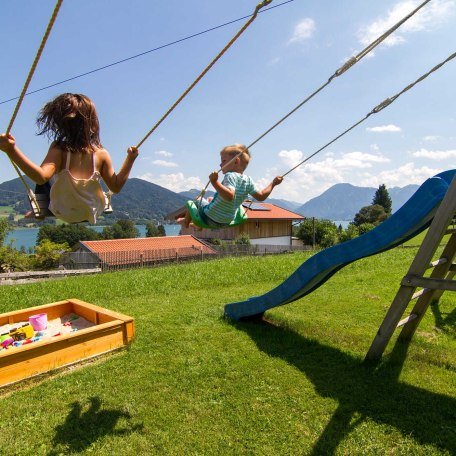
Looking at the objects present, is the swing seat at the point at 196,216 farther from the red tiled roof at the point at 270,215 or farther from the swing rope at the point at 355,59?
the red tiled roof at the point at 270,215

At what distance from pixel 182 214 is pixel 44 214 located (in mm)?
2195

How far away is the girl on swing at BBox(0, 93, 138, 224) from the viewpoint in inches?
119

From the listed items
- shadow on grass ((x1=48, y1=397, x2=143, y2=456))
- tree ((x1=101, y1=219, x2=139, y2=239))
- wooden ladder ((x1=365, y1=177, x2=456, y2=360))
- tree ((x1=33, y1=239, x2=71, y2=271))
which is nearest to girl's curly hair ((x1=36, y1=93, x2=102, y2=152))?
shadow on grass ((x1=48, y1=397, x2=143, y2=456))

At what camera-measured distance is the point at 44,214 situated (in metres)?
3.41

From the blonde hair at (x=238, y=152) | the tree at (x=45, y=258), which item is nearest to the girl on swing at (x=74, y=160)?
the blonde hair at (x=238, y=152)

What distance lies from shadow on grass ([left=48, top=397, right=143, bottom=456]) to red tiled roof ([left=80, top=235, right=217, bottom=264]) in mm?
23573

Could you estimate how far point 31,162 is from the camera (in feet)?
9.03

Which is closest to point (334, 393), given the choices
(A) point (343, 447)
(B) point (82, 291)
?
(A) point (343, 447)

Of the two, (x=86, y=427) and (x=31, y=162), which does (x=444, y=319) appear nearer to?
(x=86, y=427)

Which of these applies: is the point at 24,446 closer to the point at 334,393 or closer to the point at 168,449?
the point at 168,449

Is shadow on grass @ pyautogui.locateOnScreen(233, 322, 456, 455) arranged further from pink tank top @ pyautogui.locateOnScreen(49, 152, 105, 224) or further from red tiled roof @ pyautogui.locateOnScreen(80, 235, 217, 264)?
red tiled roof @ pyautogui.locateOnScreen(80, 235, 217, 264)

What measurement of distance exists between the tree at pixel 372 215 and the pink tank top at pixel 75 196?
70613mm

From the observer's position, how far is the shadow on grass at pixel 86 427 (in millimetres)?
3791

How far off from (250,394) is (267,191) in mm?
2772
